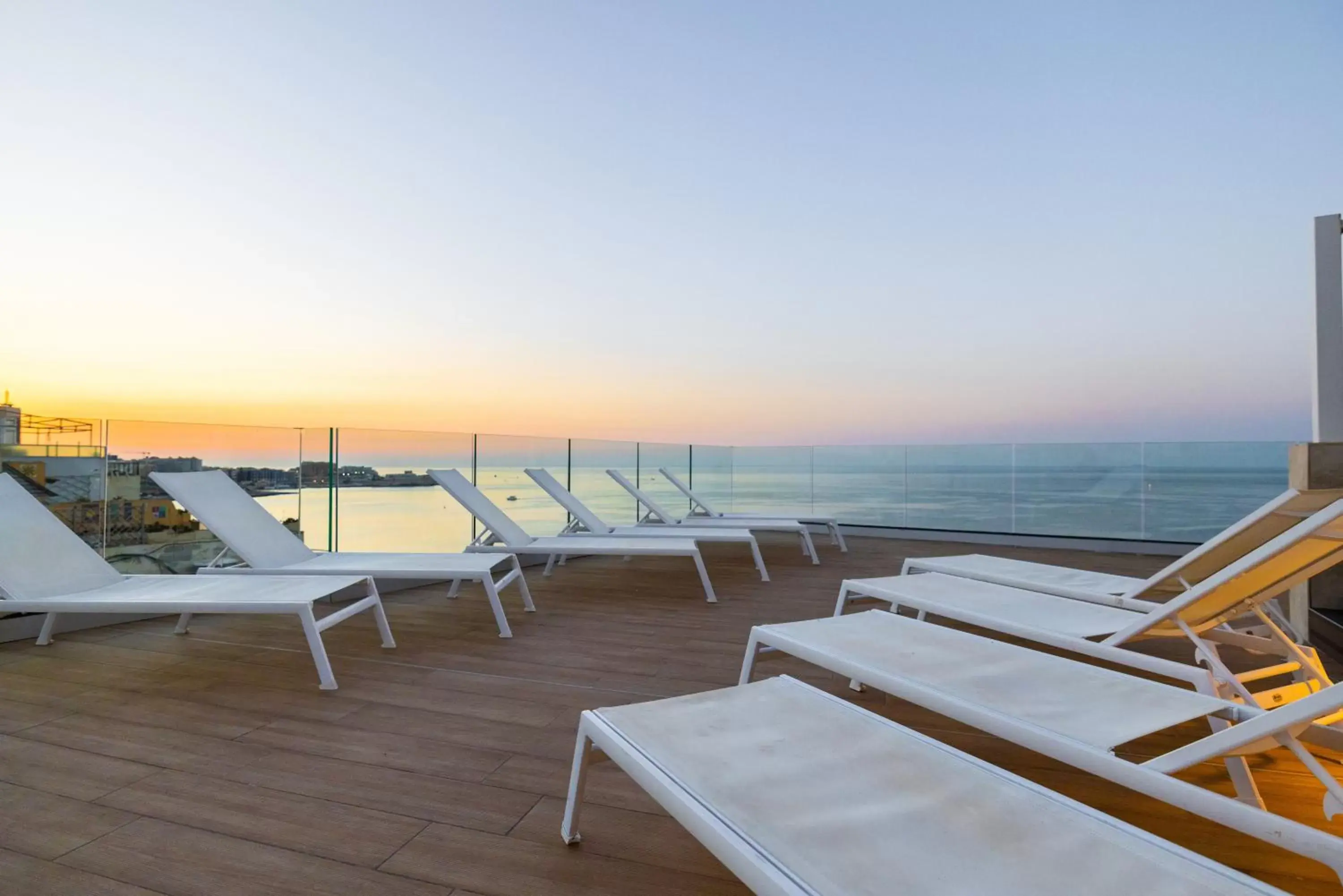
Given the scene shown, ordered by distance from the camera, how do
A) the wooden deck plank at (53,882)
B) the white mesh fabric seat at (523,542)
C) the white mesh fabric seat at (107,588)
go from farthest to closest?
1. the white mesh fabric seat at (523,542)
2. the white mesh fabric seat at (107,588)
3. the wooden deck plank at (53,882)

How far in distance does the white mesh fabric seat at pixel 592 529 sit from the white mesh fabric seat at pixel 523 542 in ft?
1.78

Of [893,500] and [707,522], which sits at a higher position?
[893,500]

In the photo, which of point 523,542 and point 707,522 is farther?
point 707,522

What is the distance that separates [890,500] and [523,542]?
5951 millimetres

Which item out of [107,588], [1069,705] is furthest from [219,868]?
[107,588]

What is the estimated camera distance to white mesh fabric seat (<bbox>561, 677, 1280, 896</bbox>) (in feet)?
3.46

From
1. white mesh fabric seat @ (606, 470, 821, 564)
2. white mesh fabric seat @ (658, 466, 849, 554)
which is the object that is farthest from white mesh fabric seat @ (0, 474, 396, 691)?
white mesh fabric seat @ (658, 466, 849, 554)

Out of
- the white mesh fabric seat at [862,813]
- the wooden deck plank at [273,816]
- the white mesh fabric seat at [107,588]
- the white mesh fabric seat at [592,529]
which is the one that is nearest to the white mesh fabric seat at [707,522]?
the white mesh fabric seat at [592,529]

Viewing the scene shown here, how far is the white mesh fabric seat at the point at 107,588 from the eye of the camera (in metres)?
3.12

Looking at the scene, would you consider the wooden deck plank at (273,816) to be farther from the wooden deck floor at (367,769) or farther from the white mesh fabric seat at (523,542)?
the white mesh fabric seat at (523,542)

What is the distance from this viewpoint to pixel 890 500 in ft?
31.9

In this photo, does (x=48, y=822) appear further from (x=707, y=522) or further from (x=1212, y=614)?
(x=707, y=522)

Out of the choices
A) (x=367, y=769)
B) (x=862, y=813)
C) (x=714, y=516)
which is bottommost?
(x=367, y=769)

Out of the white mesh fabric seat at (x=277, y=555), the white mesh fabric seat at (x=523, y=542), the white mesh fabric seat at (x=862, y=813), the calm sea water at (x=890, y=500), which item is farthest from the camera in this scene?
the calm sea water at (x=890, y=500)
